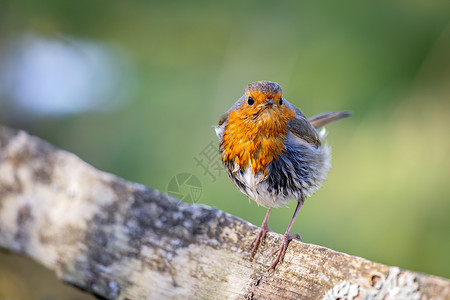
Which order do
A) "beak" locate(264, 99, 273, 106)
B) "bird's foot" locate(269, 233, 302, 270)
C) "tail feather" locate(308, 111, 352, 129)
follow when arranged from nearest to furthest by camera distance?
"bird's foot" locate(269, 233, 302, 270)
"beak" locate(264, 99, 273, 106)
"tail feather" locate(308, 111, 352, 129)

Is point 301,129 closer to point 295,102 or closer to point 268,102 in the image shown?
point 268,102

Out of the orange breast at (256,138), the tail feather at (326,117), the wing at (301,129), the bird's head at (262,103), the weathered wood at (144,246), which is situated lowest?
the weathered wood at (144,246)

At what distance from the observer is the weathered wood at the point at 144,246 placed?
155 cm

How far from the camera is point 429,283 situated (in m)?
1.29

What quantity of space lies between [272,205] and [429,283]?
1.14 m

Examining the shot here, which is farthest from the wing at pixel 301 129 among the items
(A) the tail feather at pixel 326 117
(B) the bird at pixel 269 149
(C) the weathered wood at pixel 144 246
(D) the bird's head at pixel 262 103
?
(C) the weathered wood at pixel 144 246

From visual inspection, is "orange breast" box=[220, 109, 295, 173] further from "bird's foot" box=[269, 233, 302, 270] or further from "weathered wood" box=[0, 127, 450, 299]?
"bird's foot" box=[269, 233, 302, 270]

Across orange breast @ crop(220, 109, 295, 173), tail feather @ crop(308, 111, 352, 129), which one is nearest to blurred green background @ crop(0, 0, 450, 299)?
tail feather @ crop(308, 111, 352, 129)

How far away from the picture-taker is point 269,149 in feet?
7.09

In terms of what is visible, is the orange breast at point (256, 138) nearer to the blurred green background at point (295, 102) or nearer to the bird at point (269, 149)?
the bird at point (269, 149)

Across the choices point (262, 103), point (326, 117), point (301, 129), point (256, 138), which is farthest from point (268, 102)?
point (326, 117)

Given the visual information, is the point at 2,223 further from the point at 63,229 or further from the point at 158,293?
the point at 158,293

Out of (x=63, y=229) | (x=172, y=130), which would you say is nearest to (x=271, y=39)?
(x=172, y=130)

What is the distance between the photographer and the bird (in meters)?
2.09
